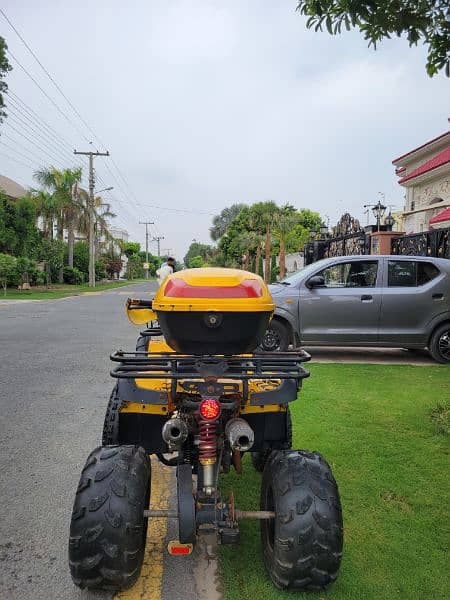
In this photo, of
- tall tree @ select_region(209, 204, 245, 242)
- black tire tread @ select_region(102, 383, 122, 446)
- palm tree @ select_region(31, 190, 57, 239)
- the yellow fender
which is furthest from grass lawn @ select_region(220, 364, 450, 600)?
tall tree @ select_region(209, 204, 245, 242)

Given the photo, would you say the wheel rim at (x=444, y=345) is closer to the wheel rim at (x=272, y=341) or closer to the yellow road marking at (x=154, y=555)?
the wheel rim at (x=272, y=341)

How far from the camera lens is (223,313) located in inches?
98.3

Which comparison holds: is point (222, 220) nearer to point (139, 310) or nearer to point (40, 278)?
point (40, 278)

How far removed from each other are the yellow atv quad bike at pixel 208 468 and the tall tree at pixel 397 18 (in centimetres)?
305

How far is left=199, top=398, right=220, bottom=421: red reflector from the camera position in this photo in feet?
8.08

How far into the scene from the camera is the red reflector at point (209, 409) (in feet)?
8.08

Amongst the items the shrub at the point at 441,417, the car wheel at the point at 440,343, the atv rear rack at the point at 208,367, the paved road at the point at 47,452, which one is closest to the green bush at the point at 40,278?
the paved road at the point at 47,452

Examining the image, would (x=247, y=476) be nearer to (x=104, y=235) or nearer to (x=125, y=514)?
(x=125, y=514)

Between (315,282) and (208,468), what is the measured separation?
20.5ft

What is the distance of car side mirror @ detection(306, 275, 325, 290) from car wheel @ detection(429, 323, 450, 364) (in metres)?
1.95

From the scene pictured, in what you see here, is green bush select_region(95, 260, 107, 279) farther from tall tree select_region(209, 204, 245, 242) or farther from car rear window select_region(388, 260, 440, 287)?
car rear window select_region(388, 260, 440, 287)

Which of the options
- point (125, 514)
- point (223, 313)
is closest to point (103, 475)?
point (125, 514)

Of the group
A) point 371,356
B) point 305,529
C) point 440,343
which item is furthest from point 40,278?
point 305,529

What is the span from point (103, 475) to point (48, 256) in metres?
35.6
